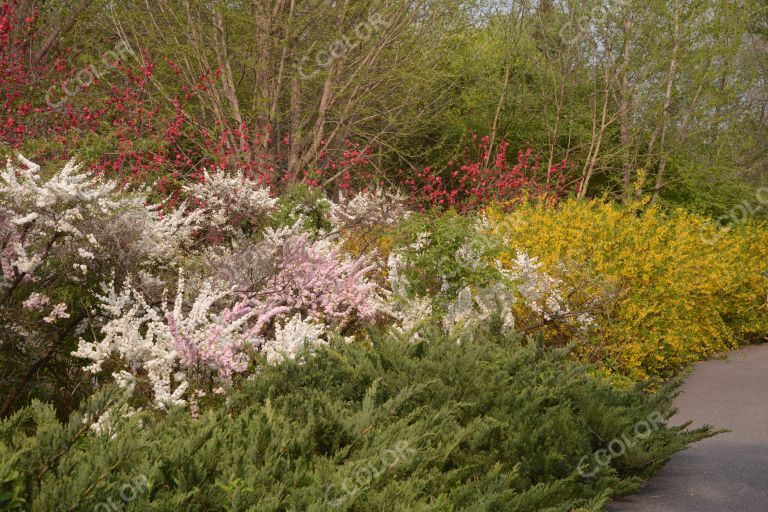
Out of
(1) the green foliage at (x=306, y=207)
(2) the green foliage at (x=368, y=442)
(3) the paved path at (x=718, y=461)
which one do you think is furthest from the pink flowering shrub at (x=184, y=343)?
(1) the green foliage at (x=306, y=207)

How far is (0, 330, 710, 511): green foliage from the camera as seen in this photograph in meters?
2.70

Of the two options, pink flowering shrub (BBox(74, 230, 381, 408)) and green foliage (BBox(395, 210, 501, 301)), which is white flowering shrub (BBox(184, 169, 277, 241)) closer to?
green foliage (BBox(395, 210, 501, 301))

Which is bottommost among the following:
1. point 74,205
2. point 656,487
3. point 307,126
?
point 656,487

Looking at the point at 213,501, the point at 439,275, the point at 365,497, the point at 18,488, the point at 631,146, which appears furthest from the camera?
the point at 631,146

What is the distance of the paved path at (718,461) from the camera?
487 cm

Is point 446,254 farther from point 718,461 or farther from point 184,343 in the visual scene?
point 184,343

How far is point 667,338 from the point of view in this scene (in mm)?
8836

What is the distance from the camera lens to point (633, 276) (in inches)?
352

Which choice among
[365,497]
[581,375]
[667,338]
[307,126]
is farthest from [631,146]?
[365,497]

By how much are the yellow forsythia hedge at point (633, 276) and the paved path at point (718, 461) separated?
0.60 metres

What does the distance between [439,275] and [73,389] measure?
3.24 m

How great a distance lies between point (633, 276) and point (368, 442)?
235 inches

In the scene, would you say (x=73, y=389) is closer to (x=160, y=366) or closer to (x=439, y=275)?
(x=160, y=366)

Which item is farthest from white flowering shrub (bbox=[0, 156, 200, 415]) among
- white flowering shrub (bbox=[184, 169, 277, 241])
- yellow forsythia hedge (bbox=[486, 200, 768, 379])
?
yellow forsythia hedge (bbox=[486, 200, 768, 379])
